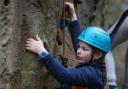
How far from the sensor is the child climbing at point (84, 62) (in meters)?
3.18

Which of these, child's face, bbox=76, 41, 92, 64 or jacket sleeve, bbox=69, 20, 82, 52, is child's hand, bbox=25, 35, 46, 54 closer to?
child's face, bbox=76, 41, 92, 64

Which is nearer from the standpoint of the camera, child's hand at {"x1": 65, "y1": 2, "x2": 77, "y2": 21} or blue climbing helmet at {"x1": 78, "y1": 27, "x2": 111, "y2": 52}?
blue climbing helmet at {"x1": 78, "y1": 27, "x2": 111, "y2": 52}

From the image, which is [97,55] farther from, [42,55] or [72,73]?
[42,55]

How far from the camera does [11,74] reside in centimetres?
318

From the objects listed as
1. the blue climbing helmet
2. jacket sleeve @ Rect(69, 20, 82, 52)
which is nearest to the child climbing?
the blue climbing helmet

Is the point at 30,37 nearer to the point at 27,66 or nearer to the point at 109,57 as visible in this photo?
the point at 27,66

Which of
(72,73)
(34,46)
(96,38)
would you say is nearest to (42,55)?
(34,46)

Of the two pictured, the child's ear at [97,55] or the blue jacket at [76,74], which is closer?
the blue jacket at [76,74]

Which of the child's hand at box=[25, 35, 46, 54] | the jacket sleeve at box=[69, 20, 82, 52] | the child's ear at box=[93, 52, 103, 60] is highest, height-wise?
the child's hand at box=[25, 35, 46, 54]

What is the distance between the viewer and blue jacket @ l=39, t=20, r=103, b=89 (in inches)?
125

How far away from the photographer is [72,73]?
3232mm

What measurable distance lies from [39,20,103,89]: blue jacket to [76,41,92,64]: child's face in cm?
4

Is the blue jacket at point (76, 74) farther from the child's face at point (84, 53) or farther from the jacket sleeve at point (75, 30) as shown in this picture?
the jacket sleeve at point (75, 30)

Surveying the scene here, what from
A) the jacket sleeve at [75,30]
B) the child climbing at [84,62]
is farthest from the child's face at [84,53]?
the jacket sleeve at [75,30]
